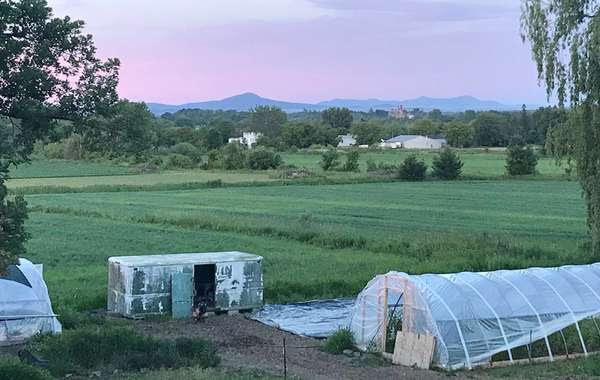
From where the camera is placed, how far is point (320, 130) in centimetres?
14150

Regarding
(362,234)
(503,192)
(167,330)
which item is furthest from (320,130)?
(167,330)

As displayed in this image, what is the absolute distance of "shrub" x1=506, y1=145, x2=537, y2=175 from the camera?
79188 mm

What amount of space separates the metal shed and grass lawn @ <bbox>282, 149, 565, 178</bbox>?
54.6 m

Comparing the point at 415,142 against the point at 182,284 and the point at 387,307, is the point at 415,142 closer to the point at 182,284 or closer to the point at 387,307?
the point at 182,284

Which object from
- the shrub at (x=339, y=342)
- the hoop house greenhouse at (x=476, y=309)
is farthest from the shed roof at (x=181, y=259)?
the hoop house greenhouse at (x=476, y=309)

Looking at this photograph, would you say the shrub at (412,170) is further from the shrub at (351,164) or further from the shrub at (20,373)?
the shrub at (20,373)

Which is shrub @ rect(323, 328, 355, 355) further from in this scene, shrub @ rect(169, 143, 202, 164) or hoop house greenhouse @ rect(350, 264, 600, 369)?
shrub @ rect(169, 143, 202, 164)

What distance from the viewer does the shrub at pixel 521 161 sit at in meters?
79.2

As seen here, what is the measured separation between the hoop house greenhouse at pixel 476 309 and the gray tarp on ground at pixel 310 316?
4.51 ft

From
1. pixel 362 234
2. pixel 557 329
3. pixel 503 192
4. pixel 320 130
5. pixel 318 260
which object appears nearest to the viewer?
pixel 557 329

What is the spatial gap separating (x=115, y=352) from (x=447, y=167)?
213 feet

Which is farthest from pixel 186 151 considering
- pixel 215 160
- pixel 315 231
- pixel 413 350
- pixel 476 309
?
pixel 413 350

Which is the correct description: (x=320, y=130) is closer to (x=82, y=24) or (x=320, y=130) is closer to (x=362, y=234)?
(x=362, y=234)

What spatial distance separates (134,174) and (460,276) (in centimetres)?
6892
